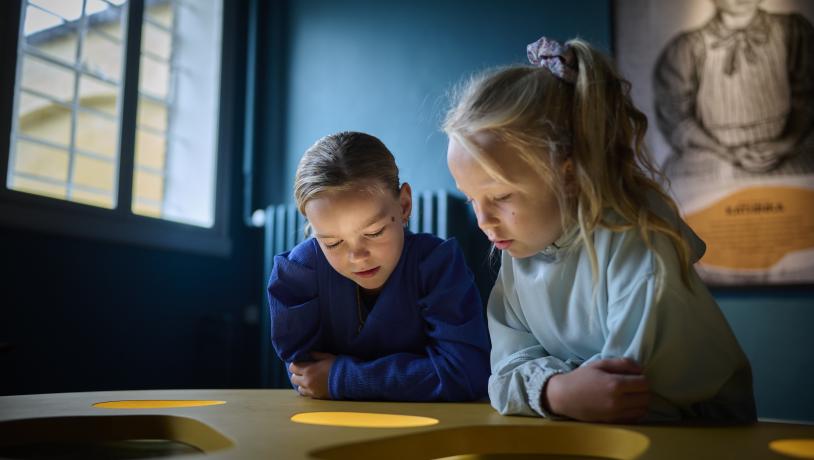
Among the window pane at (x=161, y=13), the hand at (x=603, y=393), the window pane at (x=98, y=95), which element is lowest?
the hand at (x=603, y=393)

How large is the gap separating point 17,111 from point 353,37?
157cm

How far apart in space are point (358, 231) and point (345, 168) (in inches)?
5.0

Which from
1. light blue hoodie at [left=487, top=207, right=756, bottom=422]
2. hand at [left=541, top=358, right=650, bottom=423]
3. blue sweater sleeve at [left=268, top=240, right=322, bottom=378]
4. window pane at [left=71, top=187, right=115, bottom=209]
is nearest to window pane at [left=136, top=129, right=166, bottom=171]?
window pane at [left=71, top=187, right=115, bottom=209]

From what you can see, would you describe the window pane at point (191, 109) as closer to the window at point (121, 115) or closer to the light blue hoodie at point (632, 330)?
the window at point (121, 115)

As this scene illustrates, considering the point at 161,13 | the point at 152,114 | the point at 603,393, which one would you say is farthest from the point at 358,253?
the point at 161,13

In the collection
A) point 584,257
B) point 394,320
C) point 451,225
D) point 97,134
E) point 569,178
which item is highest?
point 97,134

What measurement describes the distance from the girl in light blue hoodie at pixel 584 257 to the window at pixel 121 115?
6.88 feet

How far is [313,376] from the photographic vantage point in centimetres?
114

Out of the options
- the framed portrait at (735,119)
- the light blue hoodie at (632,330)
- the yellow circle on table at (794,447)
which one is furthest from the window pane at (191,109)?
the yellow circle on table at (794,447)

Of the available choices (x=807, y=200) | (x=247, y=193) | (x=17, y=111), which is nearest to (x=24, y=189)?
(x=17, y=111)

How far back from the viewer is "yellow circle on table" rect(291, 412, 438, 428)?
747mm

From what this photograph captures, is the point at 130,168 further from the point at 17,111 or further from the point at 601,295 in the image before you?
the point at 601,295

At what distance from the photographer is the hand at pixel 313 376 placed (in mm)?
1124

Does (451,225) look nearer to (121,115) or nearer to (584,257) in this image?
(121,115)
